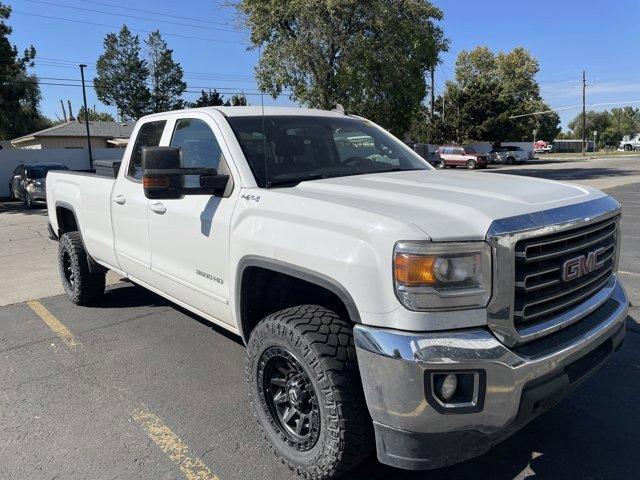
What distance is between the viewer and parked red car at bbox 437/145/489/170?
1529 inches

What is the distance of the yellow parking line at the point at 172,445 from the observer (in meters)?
2.89

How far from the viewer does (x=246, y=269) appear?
304 cm

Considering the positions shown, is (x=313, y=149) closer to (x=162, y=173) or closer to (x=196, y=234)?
(x=196, y=234)

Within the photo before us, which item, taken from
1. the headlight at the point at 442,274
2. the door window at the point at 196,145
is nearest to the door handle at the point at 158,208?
the door window at the point at 196,145

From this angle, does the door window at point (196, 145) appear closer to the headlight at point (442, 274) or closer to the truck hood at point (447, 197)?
the truck hood at point (447, 197)

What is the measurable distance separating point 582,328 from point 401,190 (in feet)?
3.78

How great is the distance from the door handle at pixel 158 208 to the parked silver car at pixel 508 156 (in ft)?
149

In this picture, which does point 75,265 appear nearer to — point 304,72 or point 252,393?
point 252,393

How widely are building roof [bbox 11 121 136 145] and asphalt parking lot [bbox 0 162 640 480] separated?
46.5 meters

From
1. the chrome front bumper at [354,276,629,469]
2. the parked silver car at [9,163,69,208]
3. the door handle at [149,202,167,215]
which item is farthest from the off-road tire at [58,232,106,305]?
the parked silver car at [9,163,69,208]

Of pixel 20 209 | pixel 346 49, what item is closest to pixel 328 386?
pixel 20 209

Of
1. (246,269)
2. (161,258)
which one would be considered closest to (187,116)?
(161,258)

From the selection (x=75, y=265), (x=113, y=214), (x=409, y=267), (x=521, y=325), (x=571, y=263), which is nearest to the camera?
(x=409, y=267)

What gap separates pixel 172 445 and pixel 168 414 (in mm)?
379
